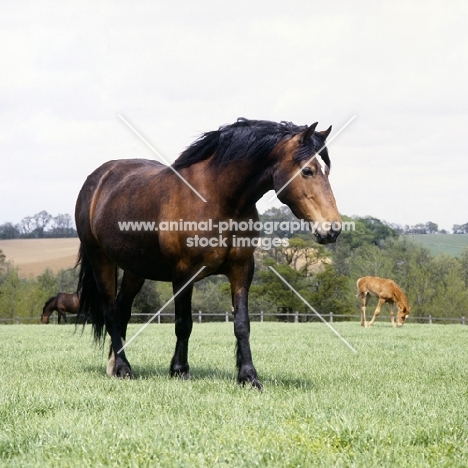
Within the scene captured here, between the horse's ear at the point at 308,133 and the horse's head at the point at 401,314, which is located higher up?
the horse's ear at the point at 308,133

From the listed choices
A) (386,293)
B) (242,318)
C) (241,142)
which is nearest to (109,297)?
(242,318)

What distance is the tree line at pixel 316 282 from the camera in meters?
57.2

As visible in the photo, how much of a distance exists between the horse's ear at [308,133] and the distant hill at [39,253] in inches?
2981

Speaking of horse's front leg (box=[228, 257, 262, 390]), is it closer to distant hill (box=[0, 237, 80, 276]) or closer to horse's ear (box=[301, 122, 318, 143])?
horse's ear (box=[301, 122, 318, 143])

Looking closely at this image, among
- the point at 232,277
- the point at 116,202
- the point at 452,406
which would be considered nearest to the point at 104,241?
the point at 116,202

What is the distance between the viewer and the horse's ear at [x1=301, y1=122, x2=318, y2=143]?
6234 millimetres

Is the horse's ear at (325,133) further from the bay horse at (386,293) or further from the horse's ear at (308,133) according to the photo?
the bay horse at (386,293)

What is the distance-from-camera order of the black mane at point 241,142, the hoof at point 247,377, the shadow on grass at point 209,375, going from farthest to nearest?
Answer: the shadow on grass at point 209,375, the black mane at point 241,142, the hoof at point 247,377

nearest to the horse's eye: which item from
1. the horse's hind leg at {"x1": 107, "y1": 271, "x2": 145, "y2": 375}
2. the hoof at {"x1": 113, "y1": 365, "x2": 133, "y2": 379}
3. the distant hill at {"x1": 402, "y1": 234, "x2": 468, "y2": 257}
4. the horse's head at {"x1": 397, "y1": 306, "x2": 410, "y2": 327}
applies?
the hoof at {"x1": 113, "y1": 365, "x2": 133, "y2": 379}

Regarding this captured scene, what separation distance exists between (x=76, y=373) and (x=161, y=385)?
6.79ft

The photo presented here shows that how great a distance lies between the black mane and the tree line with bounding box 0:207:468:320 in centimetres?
4108

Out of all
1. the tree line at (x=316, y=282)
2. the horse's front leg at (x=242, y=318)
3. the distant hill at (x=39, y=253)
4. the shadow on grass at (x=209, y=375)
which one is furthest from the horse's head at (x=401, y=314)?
the distant hill at (x=39, y=253)

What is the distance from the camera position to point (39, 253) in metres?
87.3

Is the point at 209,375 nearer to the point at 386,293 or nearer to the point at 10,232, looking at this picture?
the point at 386,293
